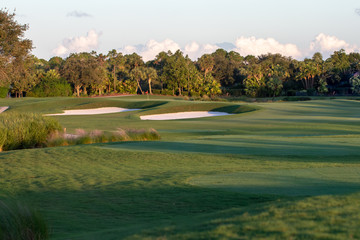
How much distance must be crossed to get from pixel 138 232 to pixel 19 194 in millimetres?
4678

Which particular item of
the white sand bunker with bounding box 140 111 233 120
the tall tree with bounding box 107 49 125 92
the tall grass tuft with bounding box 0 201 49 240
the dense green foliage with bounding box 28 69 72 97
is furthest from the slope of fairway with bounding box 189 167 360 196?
the tall tree with bounding box 107 49 125 92

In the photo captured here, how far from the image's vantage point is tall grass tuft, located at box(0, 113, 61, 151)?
19.0 meters

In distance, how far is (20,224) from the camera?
5633mm

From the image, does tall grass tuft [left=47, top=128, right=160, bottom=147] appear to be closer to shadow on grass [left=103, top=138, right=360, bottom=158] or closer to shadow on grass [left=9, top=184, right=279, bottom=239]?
shadow on grass [left=103, top=138, right=360, bottom=158]

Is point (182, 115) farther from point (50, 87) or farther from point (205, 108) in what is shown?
point (50, 87)

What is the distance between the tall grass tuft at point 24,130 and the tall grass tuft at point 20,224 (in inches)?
528

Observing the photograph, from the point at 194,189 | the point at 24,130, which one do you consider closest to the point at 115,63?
the point at 24,130

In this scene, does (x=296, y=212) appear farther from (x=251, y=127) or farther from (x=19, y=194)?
(x=251, y=127)

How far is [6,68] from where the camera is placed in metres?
31.0

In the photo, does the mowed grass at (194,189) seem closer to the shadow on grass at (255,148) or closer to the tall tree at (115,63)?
the shadow on grass at (255,148)

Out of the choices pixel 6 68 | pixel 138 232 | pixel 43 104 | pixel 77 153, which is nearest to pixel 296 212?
pixel 138 232

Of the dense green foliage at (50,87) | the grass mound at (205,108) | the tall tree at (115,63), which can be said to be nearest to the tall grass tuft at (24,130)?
the grass mound at (205,108)

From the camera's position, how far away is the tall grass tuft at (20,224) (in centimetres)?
548

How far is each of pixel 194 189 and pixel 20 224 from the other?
11.7 feet
